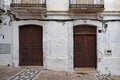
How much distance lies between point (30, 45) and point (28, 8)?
2.33m

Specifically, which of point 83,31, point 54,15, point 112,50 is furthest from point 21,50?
point 112,50

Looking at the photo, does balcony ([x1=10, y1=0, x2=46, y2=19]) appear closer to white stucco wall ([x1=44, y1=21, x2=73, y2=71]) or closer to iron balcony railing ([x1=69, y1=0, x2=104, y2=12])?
white stucco wall ([x1=44, y1=21, x2=73, y2=71])

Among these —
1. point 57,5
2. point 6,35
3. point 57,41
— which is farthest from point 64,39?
point 6,35

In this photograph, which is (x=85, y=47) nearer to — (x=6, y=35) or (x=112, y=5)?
(x=112, y=5)

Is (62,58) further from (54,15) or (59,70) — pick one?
(54,15)

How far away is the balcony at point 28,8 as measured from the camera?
1579 centimetres

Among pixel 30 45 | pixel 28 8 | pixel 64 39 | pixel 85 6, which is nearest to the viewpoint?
pixel 28 8

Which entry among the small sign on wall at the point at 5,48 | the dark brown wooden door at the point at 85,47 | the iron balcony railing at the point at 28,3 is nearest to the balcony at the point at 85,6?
the dark brown wooden door at the point at 85,47

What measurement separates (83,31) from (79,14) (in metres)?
1.10

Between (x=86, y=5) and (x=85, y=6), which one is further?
(x=86, y=5)

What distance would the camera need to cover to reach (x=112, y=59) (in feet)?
53.4

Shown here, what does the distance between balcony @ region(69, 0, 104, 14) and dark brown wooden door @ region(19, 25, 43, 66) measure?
94.7 inches

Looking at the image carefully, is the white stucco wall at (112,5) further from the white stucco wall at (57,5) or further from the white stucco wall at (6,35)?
the white stucco wall at (6,35)

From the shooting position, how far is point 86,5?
1606 cm
